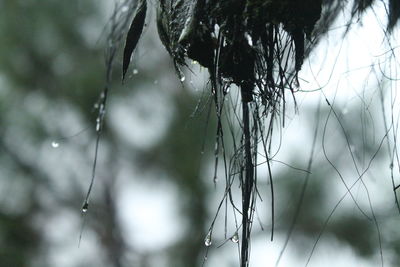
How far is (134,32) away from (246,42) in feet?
0.40

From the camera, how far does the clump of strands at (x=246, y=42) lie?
24.2 inches

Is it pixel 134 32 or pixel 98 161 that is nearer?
pixel 134 32

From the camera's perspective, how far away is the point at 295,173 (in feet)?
12.0

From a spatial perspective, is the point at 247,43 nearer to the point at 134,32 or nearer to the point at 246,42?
the point at 246,42

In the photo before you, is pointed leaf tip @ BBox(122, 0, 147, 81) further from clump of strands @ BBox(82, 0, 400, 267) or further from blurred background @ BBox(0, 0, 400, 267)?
blurred background @ BBox(0, 0, 400, 267)

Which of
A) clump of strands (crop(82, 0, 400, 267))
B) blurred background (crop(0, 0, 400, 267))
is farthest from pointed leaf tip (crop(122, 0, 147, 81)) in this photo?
blurred background (crop(0, 0, 400, 267))

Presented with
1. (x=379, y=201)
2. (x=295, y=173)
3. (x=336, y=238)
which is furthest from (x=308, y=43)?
(x=295, y=173)

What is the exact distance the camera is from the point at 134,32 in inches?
26.8

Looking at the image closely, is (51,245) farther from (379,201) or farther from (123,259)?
(379,201)

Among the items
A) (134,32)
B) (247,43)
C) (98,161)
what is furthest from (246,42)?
(98,161)

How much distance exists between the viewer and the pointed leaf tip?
68 centimetres

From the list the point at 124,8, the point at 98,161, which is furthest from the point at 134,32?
the point at 98,161

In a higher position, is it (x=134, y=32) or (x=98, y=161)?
(x=98, y=161)

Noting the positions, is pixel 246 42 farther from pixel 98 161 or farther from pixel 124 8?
pixel 98 161
